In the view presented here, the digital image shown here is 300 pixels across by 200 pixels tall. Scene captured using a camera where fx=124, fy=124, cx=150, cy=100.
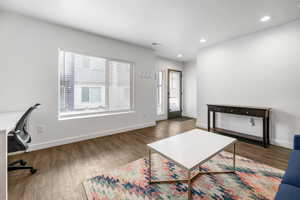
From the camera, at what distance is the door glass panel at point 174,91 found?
5729 mm

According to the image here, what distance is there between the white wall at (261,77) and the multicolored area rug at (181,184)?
57.4 inches

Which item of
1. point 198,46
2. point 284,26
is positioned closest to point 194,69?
point 198,46

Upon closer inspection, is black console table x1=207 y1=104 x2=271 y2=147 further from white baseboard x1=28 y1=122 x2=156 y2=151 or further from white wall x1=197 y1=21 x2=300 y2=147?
white baseboard x1=28 y1=122 x2=156 y2=151

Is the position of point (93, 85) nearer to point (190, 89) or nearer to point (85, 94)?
point (85, 94)

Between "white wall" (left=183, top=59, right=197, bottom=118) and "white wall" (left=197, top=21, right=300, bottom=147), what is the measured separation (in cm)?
159

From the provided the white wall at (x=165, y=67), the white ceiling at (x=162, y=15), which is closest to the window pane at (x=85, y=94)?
the white ceiling at (x=162, y=15)

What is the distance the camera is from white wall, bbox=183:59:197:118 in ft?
18.4

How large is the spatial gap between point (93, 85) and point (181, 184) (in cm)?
296

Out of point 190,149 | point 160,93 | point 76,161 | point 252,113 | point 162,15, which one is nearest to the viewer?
point 190,149

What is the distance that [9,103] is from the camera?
7.38 feet

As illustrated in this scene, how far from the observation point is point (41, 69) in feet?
8.29

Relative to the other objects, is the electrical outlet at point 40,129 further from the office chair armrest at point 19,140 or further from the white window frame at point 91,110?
the office chair armrest at point 19,140

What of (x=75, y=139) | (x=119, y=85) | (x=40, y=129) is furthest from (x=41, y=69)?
(x=119, y=85)

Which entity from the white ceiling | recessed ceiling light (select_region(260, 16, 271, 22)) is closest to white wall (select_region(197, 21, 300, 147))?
the white ceiling
